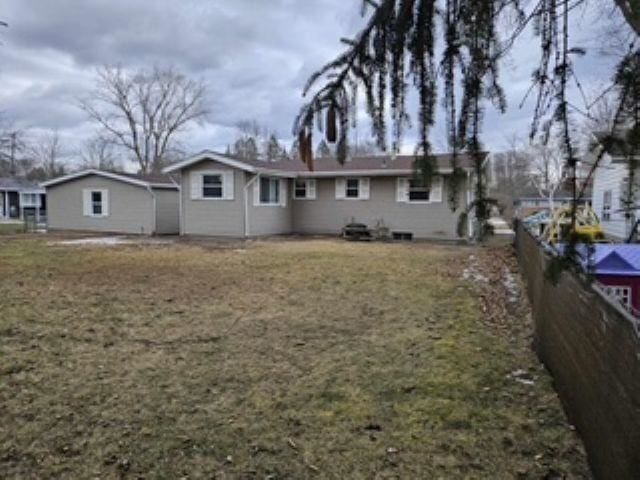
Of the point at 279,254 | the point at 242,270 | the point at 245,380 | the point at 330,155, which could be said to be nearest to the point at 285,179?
the point at 279,254

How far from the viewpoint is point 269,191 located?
18.8 meters

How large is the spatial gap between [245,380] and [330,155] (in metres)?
2.88

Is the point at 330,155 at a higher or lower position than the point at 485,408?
Result: higher

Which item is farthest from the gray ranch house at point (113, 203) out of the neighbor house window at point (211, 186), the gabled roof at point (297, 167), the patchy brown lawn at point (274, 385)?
the patchy brown lawn at point (274, 385)

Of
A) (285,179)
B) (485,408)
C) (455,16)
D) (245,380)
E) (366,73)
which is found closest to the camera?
(455,16)

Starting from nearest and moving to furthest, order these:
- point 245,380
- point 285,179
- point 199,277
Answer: point 245,380
point 199,277
point 285,179

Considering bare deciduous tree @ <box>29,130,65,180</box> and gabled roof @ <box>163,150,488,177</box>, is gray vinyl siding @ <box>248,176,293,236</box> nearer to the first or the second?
gabled roof @ <box>163,150,488,177</box>

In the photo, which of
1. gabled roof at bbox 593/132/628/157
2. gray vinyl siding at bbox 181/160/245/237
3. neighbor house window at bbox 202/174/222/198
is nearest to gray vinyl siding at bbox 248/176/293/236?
gray vinyl siding at bbox 181/160/245/237

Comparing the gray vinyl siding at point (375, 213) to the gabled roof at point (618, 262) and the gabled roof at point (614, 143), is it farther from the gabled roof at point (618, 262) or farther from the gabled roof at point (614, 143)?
the gabled roof at point (614, 143)

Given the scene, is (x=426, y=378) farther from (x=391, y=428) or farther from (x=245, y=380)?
(x=245, y=380)

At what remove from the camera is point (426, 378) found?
13.9 ft

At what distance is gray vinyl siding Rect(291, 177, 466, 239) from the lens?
17.7 metres

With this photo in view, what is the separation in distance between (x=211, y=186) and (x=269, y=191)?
2.21 metres

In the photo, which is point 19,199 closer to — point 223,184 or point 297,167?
point 223,184
